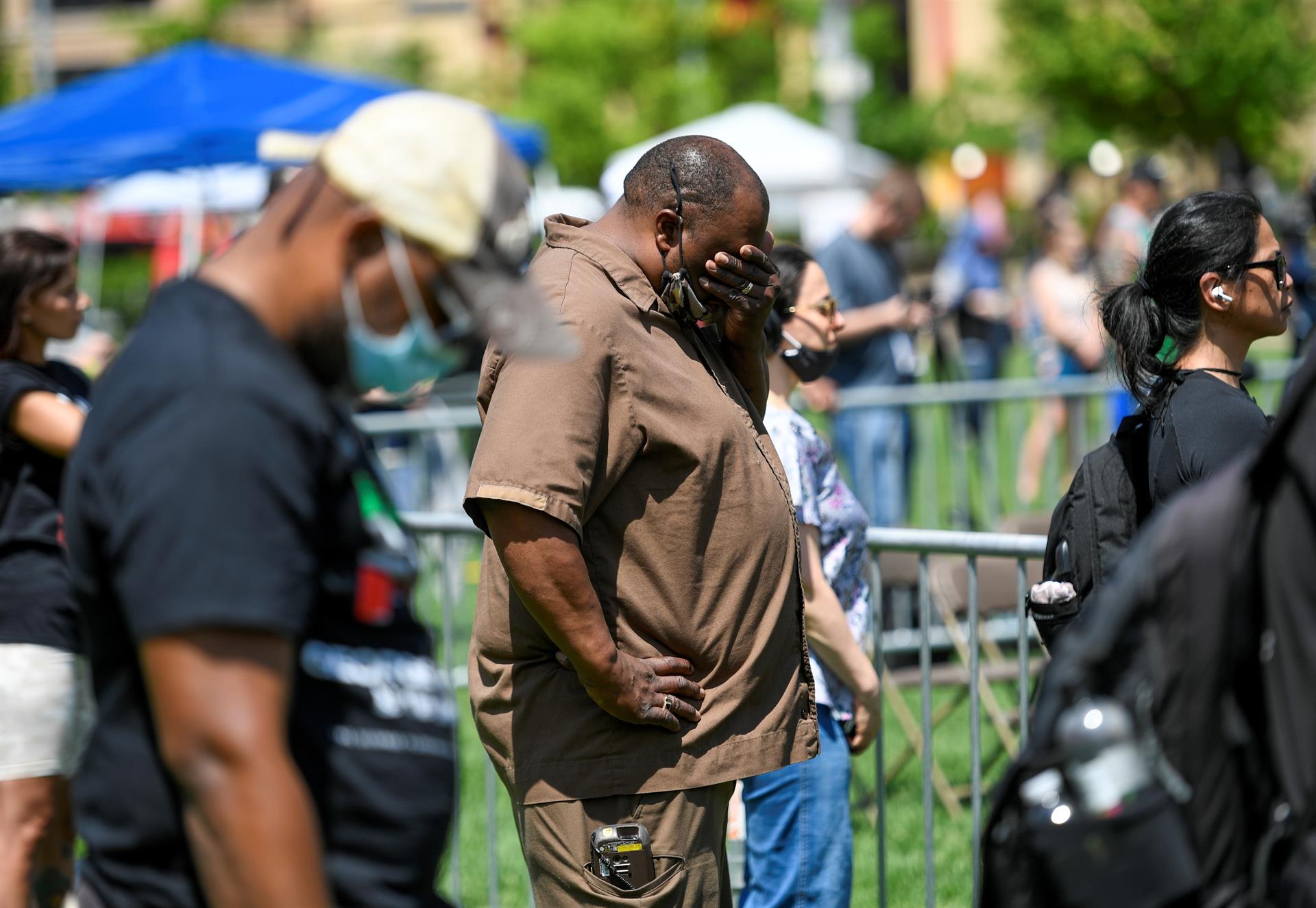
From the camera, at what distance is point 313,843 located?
5.88ft

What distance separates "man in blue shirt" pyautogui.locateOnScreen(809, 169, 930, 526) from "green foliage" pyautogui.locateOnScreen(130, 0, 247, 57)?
2326 cm

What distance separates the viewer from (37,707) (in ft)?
12.7

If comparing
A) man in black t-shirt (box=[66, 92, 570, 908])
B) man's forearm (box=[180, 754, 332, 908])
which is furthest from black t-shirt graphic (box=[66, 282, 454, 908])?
man's forearm (box=[180, 754, 332, 908])

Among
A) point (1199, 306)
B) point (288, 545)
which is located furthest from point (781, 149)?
point (288, 545)

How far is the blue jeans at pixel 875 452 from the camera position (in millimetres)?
8625

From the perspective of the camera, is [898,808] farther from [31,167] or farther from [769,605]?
[31,167]

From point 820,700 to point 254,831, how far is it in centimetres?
224

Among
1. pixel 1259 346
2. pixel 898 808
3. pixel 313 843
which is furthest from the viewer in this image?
pixel 1259 346

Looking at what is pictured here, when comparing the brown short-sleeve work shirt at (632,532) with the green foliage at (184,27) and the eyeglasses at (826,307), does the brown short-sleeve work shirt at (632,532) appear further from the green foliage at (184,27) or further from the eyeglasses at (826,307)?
the green foliage at (184,27)

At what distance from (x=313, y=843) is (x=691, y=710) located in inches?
50.4

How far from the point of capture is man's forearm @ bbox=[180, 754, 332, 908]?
1741mm

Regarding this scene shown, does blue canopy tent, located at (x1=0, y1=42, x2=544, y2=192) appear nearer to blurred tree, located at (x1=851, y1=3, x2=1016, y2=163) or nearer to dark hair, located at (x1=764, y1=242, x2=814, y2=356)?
dark hair, located at (x1=764, y1=242, x2=814, y2=356)

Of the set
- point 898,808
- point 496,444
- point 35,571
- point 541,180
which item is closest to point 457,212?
point 496,444

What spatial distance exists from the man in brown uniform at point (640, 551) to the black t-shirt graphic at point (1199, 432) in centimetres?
77
